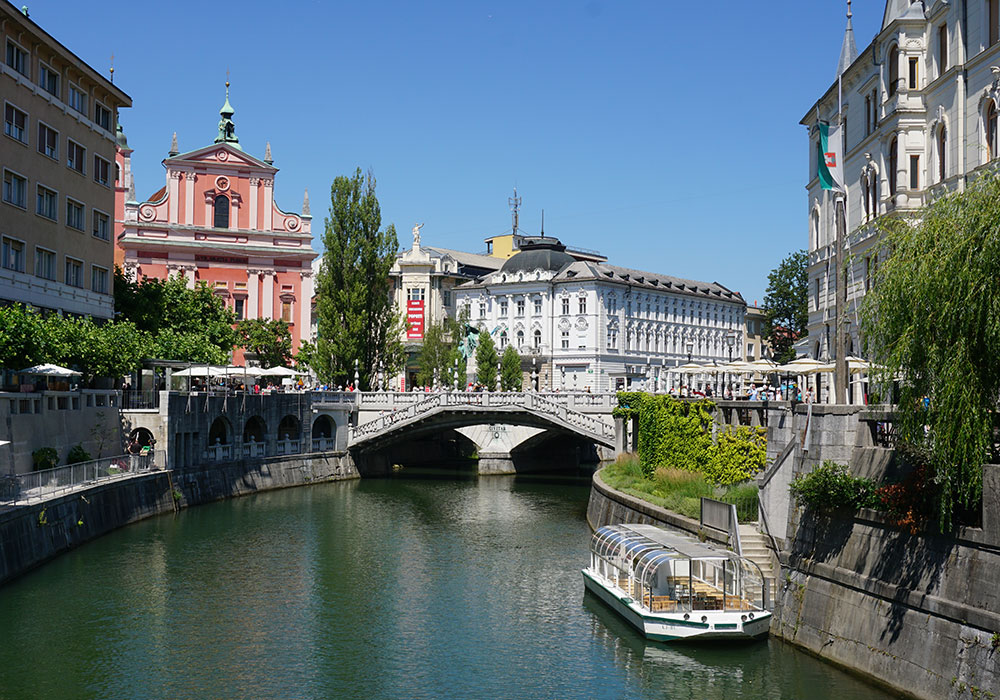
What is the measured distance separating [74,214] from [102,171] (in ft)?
13.7

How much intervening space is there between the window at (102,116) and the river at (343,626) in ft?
77.9

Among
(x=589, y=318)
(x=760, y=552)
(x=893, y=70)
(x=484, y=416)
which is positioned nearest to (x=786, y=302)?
(x=589, y=318)

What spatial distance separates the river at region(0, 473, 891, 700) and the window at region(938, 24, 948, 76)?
23706 millimetres

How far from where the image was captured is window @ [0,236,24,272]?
51000mm

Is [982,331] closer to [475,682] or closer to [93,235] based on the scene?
[475,682]

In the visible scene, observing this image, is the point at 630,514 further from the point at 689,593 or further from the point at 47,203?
the point at 47,203

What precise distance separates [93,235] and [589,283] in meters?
68.8

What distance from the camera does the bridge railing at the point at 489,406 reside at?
2670 inches

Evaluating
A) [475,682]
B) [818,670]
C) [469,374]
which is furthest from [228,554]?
[469,374]

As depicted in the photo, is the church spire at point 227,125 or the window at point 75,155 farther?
the church spire at point 227,125

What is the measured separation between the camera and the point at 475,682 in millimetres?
26719

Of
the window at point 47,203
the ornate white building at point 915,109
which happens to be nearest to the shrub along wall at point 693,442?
the ornate white building at point 915,109

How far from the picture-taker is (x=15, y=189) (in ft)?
170

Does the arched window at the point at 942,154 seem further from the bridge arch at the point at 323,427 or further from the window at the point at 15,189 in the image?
the bridge arch at the point at 323,427
